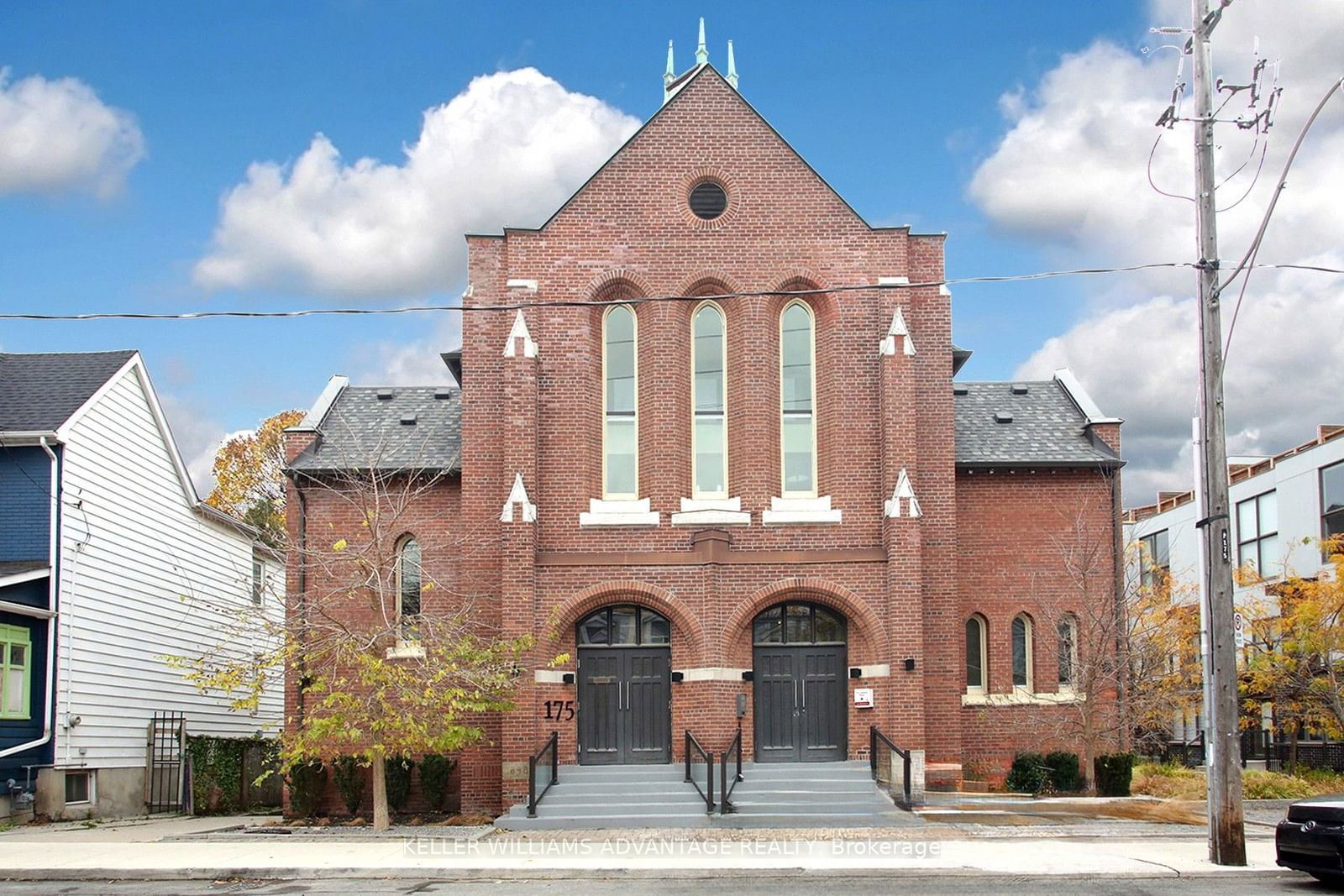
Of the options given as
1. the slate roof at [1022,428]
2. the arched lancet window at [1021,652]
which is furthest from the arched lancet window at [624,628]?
the arched lancet window at [1021,652]

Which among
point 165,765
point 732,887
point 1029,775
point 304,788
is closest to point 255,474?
point 165,765

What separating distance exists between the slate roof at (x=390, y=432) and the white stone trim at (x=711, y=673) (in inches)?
225

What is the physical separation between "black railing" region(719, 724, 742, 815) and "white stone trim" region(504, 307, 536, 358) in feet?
23.8

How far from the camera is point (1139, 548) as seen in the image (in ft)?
116

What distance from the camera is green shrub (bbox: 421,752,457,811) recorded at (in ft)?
78.5

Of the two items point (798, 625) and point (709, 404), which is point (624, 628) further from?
point (709, 404)

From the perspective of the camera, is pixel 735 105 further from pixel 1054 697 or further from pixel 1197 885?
pixel 1197 885

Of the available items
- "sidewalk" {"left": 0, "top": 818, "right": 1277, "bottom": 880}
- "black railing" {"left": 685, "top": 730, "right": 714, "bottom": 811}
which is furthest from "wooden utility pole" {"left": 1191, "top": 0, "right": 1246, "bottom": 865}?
"black railing" {"left": 685, "top": 730, "right": 714, "bottom": 811}

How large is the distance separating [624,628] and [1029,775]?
306 inches

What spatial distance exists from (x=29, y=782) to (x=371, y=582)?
7046 millimetres

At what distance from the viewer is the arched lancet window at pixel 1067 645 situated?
1037 inches

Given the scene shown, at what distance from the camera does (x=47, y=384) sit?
2736 cm

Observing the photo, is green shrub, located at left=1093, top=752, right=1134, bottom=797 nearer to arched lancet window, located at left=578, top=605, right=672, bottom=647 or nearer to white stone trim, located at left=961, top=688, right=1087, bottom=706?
white stone trim, located at left=961, top=688, right=1087, bottom=706

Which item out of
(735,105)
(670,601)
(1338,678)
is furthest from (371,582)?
(1338,678)
